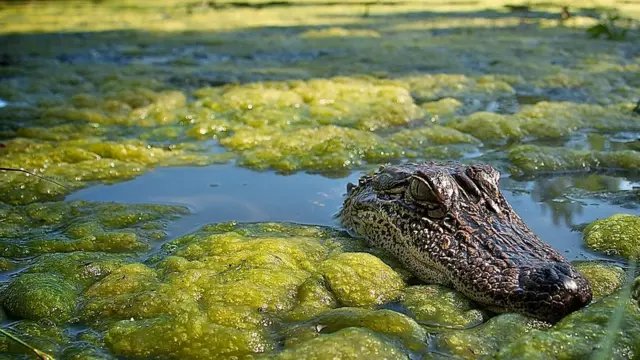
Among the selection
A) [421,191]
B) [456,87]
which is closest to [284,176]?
[421,191]

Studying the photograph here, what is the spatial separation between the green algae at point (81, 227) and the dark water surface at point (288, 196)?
172 mm

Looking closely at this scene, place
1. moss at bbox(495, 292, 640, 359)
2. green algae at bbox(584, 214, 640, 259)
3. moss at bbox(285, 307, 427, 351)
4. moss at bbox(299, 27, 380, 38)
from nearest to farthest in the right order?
moss at bbox(495, 292, 640, 359) → moss at bbox(285, 307, 427, 351) → green algae at bbox(584, 214, 640, 259) → moss at bbox(299, 27, 380, 38)

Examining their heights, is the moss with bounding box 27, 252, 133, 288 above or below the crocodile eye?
below

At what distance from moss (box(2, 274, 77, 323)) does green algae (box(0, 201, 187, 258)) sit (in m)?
0.63

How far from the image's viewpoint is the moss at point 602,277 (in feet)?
10.4

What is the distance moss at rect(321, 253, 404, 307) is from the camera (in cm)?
321

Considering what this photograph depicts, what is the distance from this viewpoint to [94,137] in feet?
20.1

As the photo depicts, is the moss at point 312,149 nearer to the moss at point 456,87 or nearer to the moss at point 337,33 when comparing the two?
the moss at point 456,87

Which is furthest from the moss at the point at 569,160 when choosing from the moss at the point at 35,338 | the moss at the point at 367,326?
the moss at the point at 35,338

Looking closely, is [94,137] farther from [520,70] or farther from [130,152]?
[520,70]

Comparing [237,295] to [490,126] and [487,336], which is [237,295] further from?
[490,126]

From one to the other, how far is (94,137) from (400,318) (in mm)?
4118

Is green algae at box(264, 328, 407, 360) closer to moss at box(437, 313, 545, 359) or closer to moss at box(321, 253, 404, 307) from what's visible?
moss at box(437, 313, 545, 359)

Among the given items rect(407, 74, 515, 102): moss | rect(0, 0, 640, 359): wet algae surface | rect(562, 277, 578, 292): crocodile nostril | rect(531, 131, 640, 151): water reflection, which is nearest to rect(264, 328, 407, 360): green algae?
rect(0, 0, 640, 359): wet algae surface
